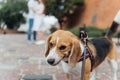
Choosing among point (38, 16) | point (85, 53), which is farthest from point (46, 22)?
point (85, 53)

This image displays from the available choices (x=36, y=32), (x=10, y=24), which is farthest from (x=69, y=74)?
(x=10, y=24)

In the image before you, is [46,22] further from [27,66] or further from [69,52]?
[69,52]

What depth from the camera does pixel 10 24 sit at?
80.0ft

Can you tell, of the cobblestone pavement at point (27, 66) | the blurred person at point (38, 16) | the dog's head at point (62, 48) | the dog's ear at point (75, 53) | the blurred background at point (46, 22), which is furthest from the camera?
the blurred person at point (38, 16)

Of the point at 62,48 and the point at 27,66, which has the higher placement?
the point at 62,48

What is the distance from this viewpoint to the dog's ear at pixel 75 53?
5062 mm

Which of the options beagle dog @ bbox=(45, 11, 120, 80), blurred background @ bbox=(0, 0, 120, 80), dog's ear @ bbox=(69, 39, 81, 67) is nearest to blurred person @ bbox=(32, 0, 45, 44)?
blurred background @ bbox=(0, 0, 120, 80)

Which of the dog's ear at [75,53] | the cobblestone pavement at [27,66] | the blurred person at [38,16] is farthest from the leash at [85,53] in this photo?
the blurred person at [38,16]

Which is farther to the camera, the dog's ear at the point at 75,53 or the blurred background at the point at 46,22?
the blurred background at the point at 46,22

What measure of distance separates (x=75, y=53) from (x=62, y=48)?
227mm

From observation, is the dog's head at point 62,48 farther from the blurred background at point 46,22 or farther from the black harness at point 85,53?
the blurred background at point 46,22

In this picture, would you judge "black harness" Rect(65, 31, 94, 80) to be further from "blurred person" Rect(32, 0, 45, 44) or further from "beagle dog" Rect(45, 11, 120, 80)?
"blurred person" Rect(32, 0, 45, 44)

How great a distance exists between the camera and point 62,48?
5000 millimetres

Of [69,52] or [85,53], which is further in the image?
[85,53]
